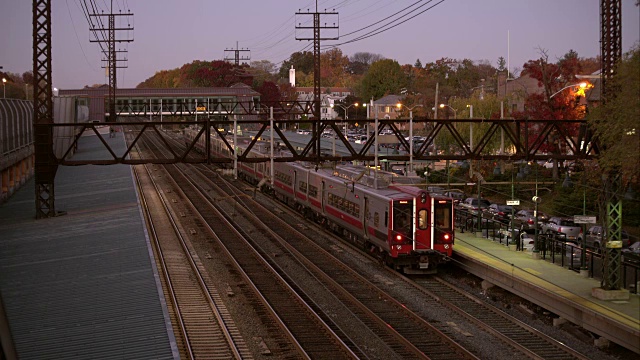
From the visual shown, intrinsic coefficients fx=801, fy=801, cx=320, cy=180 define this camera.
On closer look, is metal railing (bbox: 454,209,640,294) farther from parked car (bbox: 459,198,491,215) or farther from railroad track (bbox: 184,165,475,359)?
railroad track (bbox: 184,165,475,359)

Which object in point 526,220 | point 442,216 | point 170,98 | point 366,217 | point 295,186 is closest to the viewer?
point 442,216

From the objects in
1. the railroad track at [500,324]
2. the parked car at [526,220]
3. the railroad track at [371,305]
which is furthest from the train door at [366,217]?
the parked car at [526,220]

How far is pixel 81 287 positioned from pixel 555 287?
11528 mm

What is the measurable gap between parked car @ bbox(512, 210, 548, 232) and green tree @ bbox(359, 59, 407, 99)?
7844 centimetres

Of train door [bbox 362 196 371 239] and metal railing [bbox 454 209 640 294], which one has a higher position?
train door [bbox 362 196 371 239]

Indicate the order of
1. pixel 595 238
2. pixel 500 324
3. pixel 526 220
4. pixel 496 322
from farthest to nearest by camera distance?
1. pixel 526 220
2. pixel 595 238
3. pixel 496 322
4. pixel 500 324

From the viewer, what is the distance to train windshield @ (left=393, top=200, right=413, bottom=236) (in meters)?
24.0

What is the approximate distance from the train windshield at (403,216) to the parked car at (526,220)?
344 inches

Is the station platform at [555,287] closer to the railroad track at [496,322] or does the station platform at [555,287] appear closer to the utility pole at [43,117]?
the railroad track at [496,322]

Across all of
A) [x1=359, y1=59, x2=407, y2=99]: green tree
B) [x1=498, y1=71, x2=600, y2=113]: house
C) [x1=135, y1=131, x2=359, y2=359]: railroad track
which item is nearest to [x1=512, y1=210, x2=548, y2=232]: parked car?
[x1=498, y1=71, x2=600, y2=113]: house

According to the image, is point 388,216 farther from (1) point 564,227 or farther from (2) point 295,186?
(2) point 295,186

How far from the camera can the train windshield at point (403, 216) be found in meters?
24.0

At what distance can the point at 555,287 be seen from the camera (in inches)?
784

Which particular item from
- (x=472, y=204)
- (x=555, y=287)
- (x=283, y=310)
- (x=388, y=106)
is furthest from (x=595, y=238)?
(x=388, y=106)
